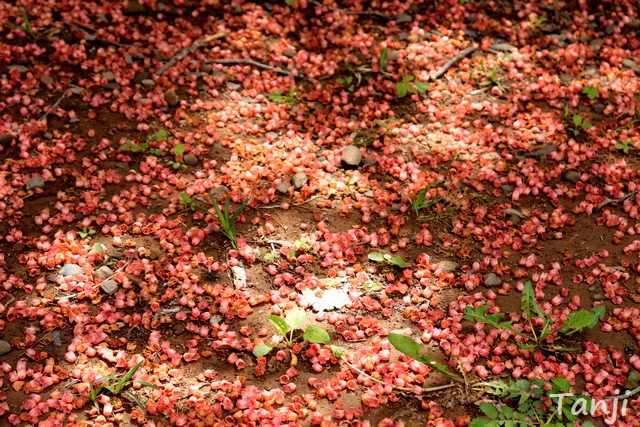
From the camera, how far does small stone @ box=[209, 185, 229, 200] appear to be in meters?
5.34

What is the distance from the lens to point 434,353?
4352 mm

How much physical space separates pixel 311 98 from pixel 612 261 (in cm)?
327

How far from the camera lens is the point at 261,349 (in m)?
4.24

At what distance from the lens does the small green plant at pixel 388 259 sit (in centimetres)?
484

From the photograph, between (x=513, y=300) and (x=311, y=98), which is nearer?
(x=513, y=300)

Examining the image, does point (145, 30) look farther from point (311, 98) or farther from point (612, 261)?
point (612, 261)

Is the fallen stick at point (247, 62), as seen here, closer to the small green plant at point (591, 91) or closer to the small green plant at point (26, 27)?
the small green plant at point (26, 27)

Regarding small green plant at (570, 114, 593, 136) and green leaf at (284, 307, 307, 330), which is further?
small green plant at (570, 114, 593, 136)

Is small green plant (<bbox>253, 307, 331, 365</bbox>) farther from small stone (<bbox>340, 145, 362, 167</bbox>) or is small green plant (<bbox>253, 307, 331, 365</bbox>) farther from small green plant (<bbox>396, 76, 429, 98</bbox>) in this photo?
small green plant (<bbox>396, 76, 429, 98</bbox>)

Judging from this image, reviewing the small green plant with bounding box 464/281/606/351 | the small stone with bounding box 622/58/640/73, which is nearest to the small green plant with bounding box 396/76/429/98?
the small stone with bounding box 622/58/640/73

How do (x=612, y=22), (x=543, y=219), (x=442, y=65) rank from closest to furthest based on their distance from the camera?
(x=543, y=219) < (x=442, y=65) < (x=612, y=22)

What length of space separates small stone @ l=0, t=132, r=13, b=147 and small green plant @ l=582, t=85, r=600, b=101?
577 centimetres

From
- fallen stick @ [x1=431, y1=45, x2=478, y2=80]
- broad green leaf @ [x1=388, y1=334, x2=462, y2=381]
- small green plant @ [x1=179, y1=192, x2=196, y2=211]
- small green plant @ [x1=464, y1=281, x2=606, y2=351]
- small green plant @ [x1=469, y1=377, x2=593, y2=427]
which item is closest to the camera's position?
small green plant @ [x1=469, y1=377, x2=593, y2=427]

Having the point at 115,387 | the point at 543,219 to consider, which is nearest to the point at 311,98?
the point at 543,219
